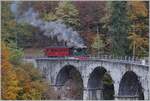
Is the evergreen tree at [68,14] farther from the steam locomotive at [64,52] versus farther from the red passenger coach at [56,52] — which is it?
the red passenger coach at [56,52]

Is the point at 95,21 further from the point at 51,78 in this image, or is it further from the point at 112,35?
the point at 51,78

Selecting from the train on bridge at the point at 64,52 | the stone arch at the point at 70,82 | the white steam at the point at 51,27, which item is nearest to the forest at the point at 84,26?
the white steam at the point at 51,27

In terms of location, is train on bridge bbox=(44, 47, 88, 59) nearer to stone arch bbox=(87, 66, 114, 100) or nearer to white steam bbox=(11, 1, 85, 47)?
stone arch bbox=(87, 66, 114, 100)

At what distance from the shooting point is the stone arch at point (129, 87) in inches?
2630

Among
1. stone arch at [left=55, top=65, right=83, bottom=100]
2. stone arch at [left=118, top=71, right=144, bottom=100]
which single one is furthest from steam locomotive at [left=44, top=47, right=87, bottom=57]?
stone arch at [left=118, top=71, right=144, bottom=100]

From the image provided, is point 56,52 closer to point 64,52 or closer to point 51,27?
point 64,52

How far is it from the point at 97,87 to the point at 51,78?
255 inches

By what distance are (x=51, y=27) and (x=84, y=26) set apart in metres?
4.97

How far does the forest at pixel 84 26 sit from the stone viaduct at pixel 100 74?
139 inches

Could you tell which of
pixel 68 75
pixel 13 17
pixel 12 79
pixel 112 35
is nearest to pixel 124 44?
pixel 112 35

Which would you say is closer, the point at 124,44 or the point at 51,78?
the point at 51,78

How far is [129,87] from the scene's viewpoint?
68125 mm

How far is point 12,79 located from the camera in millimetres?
58469

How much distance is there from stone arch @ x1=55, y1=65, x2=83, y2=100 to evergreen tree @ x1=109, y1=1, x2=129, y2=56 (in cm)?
624
